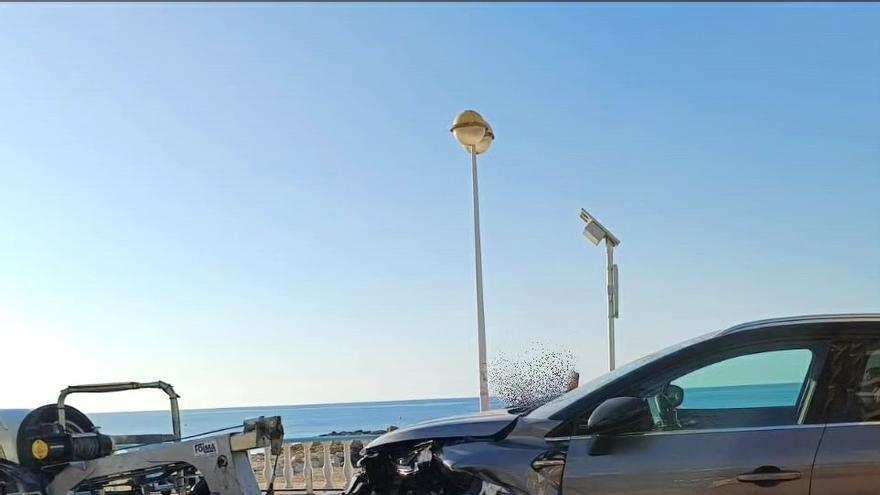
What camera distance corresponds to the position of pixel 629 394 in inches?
142

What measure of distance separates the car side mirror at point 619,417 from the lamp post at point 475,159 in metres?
5.29

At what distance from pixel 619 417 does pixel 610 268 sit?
6245 mm

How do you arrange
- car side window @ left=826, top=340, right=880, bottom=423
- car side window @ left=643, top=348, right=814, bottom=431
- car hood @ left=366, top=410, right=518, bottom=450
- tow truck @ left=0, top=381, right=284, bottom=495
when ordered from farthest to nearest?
tow truck @ left=0, top=381, right=284, bottom=495 < car hood @ left=366, top=410, right=518, bottom=450 < car side window @ left=643, top=348, right=814, bottom=431 < car side window @ left=826, top=340, right=880, bottom=423

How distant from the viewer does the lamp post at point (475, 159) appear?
879 cm

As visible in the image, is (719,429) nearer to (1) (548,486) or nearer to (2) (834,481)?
(2) (834,481)

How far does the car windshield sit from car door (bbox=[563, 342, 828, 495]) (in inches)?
5.1

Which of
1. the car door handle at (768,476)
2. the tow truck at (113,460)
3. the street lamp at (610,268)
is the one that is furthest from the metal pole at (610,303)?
the car door handle at (768,476)

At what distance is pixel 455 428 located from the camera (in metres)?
3.79

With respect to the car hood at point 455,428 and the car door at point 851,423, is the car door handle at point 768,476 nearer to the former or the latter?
the car door at point 851,423

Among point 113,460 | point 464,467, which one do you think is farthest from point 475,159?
point 464,467

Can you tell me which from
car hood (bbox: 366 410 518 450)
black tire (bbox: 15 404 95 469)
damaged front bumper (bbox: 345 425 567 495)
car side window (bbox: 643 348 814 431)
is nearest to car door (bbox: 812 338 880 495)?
car side window (bbox: 643 348 814 431)

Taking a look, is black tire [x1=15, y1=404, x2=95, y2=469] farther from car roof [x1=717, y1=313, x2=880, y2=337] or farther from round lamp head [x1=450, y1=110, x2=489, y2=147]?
round lamp head [x1=450, y1=110, x2=489, y2=147]

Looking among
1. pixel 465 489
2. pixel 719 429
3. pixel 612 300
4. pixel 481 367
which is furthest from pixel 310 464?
pixel 719 429

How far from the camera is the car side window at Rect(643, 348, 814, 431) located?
356 cm
